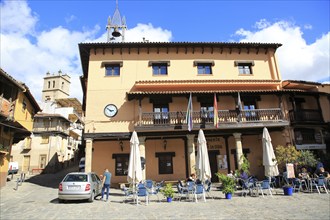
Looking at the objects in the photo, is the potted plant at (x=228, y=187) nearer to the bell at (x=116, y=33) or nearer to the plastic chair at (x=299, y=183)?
the plastic chair at (x=299, y=183)

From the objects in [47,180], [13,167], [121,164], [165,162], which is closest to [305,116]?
[165,162]

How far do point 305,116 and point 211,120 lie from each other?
7904 mm

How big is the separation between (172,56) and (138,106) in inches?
213

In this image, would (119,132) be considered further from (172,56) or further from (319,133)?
(319,133)

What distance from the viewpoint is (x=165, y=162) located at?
18625 mm

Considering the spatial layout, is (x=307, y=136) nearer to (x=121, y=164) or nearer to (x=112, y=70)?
(x=121, y=164)

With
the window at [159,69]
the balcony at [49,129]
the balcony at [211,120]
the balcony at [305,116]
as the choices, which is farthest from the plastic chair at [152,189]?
the balcony at [49,129]

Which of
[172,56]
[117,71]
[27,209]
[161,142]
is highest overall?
[172,56]

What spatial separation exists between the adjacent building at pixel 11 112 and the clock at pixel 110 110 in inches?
244

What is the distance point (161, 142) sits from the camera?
1889 cm

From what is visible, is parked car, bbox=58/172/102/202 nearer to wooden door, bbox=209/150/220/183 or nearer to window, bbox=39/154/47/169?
wooden door, bbox=209/150/220/183

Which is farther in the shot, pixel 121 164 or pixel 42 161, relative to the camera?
pixel 42 161

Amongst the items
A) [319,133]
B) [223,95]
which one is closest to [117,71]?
[223,95]

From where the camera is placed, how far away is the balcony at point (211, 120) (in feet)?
55.8
